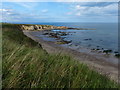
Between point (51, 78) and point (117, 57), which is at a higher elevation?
point (51, 78)

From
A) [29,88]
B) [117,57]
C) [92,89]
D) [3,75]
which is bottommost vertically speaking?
[117,57]

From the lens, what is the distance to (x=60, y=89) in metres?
2.86

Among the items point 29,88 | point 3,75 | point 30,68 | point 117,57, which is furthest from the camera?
point 117,57

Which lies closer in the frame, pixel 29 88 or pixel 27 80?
pixel 29 88

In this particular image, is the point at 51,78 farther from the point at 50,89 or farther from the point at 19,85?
the point at 19,85

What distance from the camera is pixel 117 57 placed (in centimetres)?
2175

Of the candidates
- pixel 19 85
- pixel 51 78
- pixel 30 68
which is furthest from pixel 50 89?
pixel 30 68

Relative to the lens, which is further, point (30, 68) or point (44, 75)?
point (30, 68)

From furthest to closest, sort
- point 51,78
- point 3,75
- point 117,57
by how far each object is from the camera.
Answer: point 117,57, point 51,78, point 3,75

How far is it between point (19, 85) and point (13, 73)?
1.28ft

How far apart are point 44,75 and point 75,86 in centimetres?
83

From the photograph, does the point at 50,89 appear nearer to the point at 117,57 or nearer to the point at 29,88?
the point at 29,88

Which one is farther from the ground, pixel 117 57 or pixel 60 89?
pixel 60 89

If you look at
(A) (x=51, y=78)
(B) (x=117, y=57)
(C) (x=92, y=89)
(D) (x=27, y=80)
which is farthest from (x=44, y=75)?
(B) (x=117, y=57)
